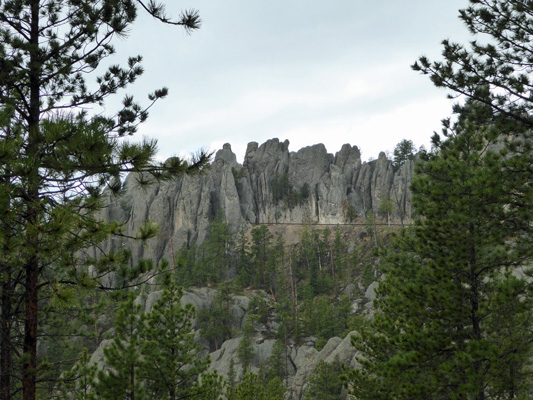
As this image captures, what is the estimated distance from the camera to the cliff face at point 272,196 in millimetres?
74938

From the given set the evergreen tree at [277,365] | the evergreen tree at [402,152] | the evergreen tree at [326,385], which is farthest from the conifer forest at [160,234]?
the evergreen tree at [402,152]

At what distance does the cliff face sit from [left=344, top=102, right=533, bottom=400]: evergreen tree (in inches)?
2450

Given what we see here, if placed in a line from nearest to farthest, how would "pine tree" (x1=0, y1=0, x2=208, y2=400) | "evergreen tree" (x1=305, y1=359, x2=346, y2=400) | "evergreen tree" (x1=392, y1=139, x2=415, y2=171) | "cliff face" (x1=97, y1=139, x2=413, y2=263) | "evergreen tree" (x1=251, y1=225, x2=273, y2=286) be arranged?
1. "pine tree" (x1=0, y1=0, x2=208, y2=400)
2. "evergreen tree" (x1=305, y1=359, x2=346, y2=400)
3. "evergreen tree" (x1=251, y1=225, x2=273, y2=286)
4. "cliff face" (x1=97, y1=139, x2=413, y2=263)
5. "evergreen tree" (x1=392, y1=139, x2=415, y2=171)

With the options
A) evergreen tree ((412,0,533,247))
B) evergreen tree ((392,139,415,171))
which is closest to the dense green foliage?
evergreen tree ((412,0,533,247))

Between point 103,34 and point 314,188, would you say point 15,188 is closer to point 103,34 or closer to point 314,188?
point 103,34

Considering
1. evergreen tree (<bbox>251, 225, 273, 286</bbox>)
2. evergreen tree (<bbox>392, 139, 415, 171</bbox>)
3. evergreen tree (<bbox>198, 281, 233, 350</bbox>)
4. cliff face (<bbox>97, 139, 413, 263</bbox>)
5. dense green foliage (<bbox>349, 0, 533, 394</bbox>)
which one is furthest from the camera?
evergreen tree (<bbox>392, 139, 415, 171</bbox>)

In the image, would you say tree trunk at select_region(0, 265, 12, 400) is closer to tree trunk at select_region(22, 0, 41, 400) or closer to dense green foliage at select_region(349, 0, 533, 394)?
tree trunk at select_region(22, 0, 41, 400)

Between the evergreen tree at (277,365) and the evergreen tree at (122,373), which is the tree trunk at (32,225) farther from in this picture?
the evergreen tree at (277,365)

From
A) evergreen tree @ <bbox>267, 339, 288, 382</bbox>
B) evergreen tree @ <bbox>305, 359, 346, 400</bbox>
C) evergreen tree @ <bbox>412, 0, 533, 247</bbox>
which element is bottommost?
evergreen tree @ <bbox>267, 339, 288, 382</bbox>

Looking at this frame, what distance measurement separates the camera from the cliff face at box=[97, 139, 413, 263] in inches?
2950

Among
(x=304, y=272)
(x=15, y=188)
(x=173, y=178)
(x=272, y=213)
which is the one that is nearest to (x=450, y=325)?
(x=173, y=178)

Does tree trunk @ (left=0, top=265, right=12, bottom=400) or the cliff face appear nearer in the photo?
tree trunk @ (left=0, top=265, right=12, bottom=400)

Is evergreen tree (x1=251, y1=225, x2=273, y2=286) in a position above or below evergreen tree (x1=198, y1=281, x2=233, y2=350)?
above

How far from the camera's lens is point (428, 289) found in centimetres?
1019
